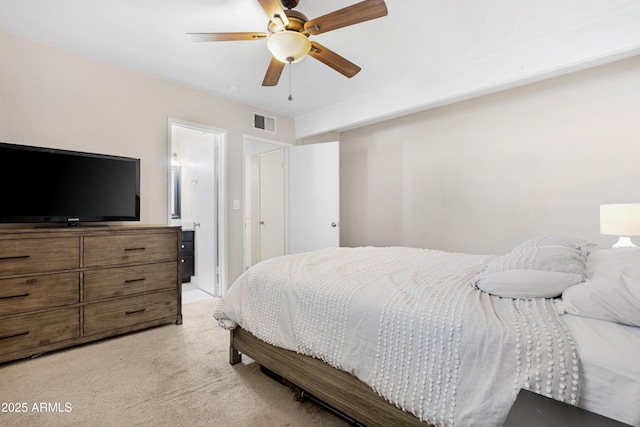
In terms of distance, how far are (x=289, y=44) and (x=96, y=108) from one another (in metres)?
2.13

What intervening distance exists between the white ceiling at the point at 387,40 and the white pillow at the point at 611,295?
206 centimetres

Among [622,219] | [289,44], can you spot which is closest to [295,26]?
[289,44]

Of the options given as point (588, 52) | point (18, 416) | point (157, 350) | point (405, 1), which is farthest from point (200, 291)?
point (588, 52)

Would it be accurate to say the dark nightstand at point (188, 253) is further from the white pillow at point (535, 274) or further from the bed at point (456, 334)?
the white pillow at point (535, 274)

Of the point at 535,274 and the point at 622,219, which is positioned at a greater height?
the point at 622,219

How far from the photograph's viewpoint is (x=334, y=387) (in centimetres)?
139

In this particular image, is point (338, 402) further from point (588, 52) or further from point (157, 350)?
point (588, 52)

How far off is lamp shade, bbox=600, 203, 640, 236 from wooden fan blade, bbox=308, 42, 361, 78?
2.26m

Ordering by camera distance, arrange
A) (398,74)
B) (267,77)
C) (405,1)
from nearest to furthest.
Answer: (405,1), (267,77), (398,74)

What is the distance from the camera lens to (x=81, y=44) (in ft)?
8.68

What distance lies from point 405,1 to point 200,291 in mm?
4059

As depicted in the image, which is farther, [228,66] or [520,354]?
[228,66]

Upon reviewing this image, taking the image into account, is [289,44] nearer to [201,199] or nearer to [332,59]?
[332,59]

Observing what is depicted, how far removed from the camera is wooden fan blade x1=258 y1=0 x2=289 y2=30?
5.85 ft
